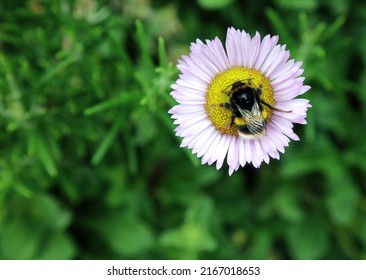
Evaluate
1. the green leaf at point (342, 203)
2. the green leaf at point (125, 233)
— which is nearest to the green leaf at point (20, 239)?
the green leaf at point (125, 233)

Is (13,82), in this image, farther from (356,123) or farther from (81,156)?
(356,123)

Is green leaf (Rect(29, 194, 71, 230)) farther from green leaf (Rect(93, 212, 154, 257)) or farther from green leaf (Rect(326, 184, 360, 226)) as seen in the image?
green leaf (Rect(326, 184, 360, 226))

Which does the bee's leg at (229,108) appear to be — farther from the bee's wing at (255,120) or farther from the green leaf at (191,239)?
the green leaf at (191,239)

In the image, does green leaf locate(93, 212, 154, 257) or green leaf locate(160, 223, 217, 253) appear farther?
green leaf locate(93, 212, 154, 257)

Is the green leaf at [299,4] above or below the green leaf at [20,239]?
above

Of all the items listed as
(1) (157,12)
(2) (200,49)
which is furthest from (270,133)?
(1) (157,12)

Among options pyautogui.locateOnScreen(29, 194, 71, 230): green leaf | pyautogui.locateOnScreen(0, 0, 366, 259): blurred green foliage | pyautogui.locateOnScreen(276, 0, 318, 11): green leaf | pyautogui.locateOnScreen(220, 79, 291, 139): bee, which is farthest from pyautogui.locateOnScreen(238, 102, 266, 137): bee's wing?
pyautogui.locateOnScreen(29, 194, 71, 230): green leaf

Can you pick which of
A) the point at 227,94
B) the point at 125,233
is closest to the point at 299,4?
the point at 125,233

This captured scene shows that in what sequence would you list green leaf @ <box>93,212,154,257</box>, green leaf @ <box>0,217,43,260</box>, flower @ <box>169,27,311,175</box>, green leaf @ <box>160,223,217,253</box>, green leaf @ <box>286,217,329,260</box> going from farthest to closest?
1. green leaf @ <box>286,217,329,260</box>
2. green leaf @ <box>93,212,154,257</box>
3. green leaf @ <box>0,217,43,260</box>
4. green leaf @ <box>160,223,217,253</box>
5. flower @ <box>169,27,311,175</box>

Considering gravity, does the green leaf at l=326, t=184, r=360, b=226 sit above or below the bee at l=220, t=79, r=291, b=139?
above

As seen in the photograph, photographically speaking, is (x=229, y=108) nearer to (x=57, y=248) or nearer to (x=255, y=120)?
(x=255, y=120)
